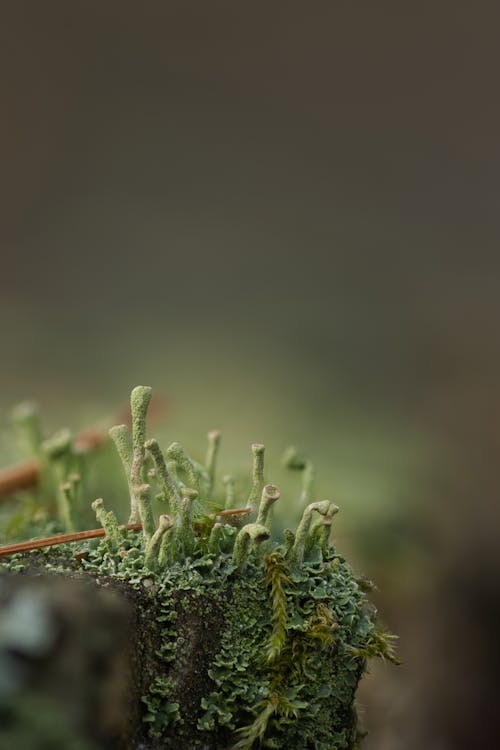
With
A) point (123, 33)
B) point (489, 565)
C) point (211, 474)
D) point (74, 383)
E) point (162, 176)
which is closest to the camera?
point (211, 474)

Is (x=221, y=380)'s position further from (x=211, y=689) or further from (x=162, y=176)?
(x=162, y=176)

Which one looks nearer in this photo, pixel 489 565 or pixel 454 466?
pixel 489 565

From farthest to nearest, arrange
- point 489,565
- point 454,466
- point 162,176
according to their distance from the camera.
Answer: point 162,176, point 454,466, point 489,565

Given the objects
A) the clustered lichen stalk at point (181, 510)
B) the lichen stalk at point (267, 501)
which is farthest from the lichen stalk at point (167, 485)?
the lichen stalk at point (267, 501)

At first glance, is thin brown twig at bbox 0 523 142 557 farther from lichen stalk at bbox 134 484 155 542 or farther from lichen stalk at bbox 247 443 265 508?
lichen stalk at bbox 247 443 265 508

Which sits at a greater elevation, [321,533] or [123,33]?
[123,33]

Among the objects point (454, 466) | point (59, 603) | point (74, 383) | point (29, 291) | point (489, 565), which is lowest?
point (489, 565)

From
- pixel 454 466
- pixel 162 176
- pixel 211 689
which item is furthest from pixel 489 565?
pixel 162 176

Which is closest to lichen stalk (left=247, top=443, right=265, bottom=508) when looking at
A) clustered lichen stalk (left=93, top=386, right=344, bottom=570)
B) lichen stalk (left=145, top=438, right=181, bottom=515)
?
clustered lichen stalk (left=93, top=386, right=344, bottom=570)
